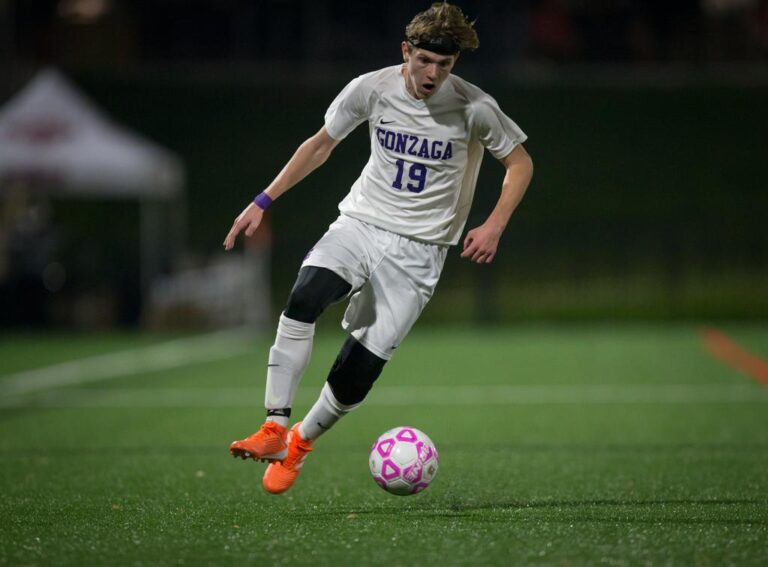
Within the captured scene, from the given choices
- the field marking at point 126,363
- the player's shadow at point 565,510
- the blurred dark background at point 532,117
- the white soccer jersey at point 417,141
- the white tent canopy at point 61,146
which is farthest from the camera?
the blurred dark background at point 532,117

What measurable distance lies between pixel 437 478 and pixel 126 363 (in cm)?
831

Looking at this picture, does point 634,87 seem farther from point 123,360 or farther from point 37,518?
point 37,518

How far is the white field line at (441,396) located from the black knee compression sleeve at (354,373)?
4531 mm

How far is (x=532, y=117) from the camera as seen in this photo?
22.8 meters

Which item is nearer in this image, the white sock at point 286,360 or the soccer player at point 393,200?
the white sock at point 286,360

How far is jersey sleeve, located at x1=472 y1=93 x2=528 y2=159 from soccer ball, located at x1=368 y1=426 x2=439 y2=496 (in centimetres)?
141

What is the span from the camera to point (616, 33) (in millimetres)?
22094

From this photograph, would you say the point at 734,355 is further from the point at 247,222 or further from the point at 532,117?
the point at 247,222

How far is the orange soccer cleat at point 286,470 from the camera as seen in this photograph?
5488mm

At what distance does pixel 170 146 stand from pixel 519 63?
6654 millimetres

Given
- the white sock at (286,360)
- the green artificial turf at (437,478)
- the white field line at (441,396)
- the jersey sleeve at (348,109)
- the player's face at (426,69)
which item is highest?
the player's face at (426,69)

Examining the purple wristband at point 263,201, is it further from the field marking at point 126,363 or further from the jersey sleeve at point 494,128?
the field marking at point 126,363

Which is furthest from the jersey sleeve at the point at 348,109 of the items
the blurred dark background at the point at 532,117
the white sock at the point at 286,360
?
the blurred dark background at the point at 532,117

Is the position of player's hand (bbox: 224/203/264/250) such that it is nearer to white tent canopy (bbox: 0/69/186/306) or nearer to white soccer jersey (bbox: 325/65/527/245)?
white soccer jersey (bbox: 325/65/527/245)
